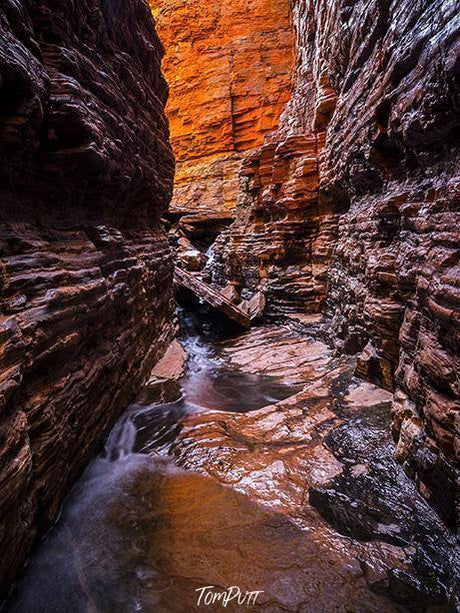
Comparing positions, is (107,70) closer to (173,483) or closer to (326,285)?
(173,483)

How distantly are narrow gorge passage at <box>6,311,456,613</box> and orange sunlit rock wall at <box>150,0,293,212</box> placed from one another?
70.7ft

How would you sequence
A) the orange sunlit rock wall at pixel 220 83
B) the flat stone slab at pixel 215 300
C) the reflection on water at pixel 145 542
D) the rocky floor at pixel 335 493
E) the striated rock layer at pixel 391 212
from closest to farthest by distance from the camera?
the rocky floor at pixel 335 493 → the reflection on water at pixel 145 542 → the striated rock layer at pixel 391 212 → the flat stone slab at pixel 215 300 → the orange sunlit rock wall at pixel 220 83

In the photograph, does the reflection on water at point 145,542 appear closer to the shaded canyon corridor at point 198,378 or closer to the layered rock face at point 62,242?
the shaded canyon corridor at point 198,378

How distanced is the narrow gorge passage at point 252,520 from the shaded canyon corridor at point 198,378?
2 centimetres

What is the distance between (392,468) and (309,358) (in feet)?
14.8

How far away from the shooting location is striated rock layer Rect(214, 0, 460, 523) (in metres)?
3.13

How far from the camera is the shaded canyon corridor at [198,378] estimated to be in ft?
8.79

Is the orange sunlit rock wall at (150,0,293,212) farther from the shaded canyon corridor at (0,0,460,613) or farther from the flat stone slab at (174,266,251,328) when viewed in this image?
the shaded canyon corridor at (0,0,460,613)

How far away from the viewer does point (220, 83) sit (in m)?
27.4

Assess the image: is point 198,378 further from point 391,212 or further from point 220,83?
point 220,83

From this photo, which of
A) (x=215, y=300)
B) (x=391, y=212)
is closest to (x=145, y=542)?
(x=391, y=212)

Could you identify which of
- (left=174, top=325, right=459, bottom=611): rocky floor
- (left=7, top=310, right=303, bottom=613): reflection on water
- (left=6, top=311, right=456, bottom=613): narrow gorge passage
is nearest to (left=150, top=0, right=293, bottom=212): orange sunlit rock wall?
(left=174, top=325, right=459, bottom=611): rocky floor

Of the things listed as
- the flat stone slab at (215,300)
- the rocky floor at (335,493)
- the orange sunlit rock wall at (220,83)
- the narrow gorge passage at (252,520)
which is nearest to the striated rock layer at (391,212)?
the rocky floor at (335,493)

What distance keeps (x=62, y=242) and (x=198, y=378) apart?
185 inches
